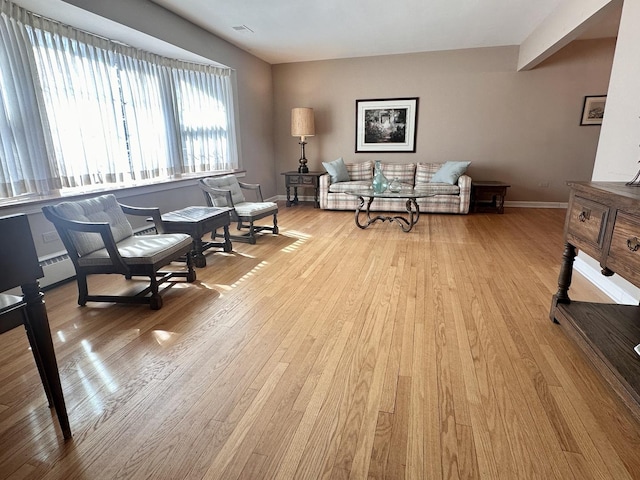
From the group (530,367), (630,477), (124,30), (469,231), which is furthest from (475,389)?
(124,30)

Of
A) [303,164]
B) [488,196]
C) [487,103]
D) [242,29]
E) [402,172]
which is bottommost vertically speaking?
[488,196]

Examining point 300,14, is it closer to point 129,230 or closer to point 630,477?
point 129,230

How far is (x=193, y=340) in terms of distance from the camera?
211 centimetres

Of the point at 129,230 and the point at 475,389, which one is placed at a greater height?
the point at 129,230

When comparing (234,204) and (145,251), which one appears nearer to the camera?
(145,251)

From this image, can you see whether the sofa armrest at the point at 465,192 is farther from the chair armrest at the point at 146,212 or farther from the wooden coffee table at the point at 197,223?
the chair armrest at the point at 146,212

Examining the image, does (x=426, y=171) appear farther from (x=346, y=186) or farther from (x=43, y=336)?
(x=43, y=336)

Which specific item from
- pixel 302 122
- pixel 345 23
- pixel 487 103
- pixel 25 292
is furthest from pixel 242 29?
pixel 25 292

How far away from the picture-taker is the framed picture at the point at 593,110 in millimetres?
5676

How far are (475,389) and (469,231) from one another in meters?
3.36

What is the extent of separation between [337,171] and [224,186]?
94.2 inches

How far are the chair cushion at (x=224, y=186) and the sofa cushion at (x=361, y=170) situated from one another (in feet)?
8.32

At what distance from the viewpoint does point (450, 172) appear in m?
5.76

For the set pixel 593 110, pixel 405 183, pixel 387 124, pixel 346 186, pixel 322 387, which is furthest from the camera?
pixel 387 124
